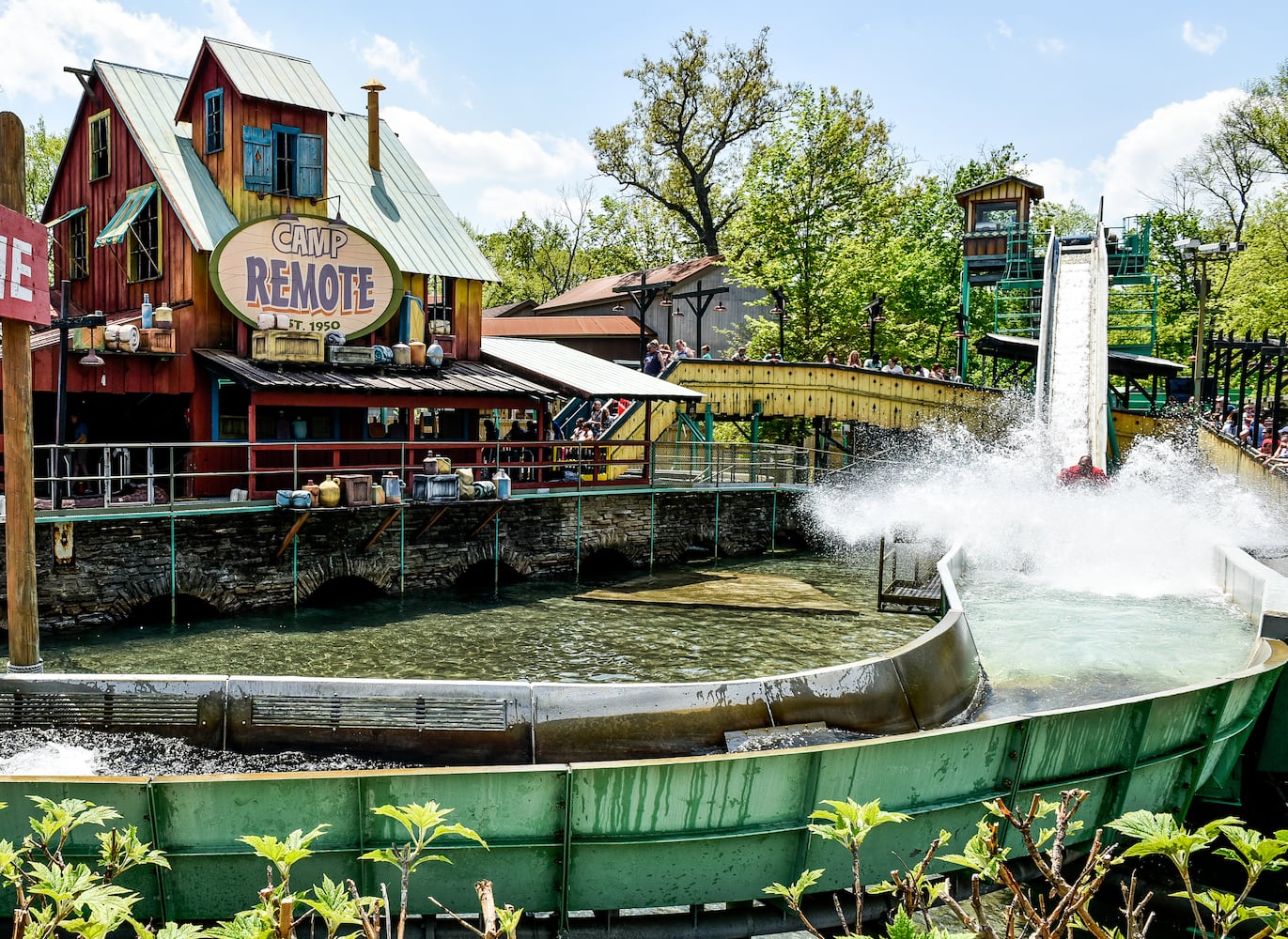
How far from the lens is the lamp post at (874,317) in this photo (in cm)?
3600

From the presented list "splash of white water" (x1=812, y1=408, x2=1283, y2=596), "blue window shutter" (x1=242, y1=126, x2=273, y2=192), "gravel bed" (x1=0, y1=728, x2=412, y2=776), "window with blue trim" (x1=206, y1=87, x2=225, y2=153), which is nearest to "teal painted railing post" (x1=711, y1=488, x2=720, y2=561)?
"splash of white water" (x1=812, y1=408, x2=1283, y2=596)

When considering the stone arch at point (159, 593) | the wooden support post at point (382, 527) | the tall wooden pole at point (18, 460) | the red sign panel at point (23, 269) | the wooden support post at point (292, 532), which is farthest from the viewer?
the wooden support post at point (382, 527)

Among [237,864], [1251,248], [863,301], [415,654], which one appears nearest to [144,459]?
[415,654]

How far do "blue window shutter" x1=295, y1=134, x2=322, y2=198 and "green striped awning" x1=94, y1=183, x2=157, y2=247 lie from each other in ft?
9.84

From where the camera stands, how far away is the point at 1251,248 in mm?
38250

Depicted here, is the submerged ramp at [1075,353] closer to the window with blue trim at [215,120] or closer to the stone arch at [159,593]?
the stone arch at [159,593]

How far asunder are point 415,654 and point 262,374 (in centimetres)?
717

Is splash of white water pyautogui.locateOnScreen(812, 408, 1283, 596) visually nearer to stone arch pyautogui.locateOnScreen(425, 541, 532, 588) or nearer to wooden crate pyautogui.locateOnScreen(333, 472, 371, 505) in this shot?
stone arch pyautogui.locateOnScreen(425, 541, 532, 588)

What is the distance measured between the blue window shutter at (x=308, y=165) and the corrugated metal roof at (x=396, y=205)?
1.26 m

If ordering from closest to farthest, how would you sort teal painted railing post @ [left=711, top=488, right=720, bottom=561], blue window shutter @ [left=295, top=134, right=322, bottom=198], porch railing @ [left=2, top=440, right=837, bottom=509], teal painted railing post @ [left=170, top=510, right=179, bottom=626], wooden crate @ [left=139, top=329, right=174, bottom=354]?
teal painted railing post @ [left=170, top=510, right=179, bottom=626]
porch railing @ [left=2, top=440, right=837, bottom=509]
wooden crate @ [left=139, top=329, right=174, bottom=354]
blue window shutter @ [left=295, top=134, right=322, bottom=198]
teal painted railing post @ [left=711, top=488, right=720, bottom=561]

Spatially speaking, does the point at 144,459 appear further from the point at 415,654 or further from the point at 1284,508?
the point at 1284,508

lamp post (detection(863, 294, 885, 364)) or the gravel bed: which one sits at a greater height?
lamp post (detection(863, 294, 885, 364))

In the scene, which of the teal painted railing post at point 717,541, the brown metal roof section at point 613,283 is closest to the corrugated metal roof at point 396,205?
the teal painted railing post at point 717,541

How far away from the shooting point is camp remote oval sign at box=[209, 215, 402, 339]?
2109 centimetres
